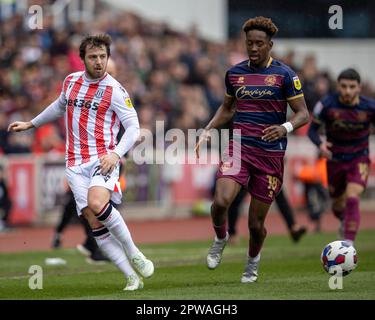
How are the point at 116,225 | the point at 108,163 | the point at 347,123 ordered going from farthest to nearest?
the point at 347,123
the point at 116,225
the point at 108,163

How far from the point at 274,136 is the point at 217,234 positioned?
1.27m

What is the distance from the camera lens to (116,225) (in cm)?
1044

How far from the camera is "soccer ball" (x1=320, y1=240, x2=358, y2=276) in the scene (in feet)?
35.7

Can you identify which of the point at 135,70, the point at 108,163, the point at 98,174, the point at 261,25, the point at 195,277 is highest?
the point at 135,70

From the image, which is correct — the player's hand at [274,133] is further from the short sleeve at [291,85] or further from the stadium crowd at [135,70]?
the stadium crowd at [135,70]

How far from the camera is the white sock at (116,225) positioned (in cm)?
1035

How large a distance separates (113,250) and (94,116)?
1293 millimetres

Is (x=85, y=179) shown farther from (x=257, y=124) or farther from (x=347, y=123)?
(x=347, y=123)

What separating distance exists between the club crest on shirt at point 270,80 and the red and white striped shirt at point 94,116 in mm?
1362

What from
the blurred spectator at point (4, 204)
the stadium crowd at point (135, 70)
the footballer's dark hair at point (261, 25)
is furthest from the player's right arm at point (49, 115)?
the blurred spectator at point (4, 204)

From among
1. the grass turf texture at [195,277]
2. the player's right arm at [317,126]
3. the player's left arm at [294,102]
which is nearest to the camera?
the grass turf texture at [195,277]

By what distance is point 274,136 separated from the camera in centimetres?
1070

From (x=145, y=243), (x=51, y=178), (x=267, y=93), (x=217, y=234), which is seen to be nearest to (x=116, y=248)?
(x=217, y=234)

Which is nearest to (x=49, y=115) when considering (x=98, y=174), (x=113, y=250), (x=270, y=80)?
(x=98, y=174)
